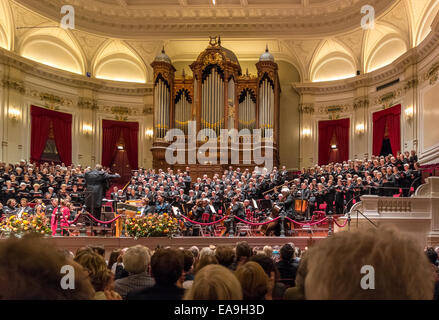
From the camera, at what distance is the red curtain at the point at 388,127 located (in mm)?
16281

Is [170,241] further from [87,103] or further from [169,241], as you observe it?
[87,103]

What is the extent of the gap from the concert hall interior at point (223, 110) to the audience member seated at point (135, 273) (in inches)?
261

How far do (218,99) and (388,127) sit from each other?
6.86 metres

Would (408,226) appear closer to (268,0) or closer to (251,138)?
(251,138)

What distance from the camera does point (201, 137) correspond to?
17.7m

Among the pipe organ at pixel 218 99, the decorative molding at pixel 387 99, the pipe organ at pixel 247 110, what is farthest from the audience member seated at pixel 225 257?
the decorative molding at pixel 387 99

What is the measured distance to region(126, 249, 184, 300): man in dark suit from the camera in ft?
6.90

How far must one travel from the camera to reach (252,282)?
6.42 ft

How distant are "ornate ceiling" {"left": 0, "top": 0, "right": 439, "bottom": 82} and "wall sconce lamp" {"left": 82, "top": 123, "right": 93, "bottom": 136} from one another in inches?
95.6

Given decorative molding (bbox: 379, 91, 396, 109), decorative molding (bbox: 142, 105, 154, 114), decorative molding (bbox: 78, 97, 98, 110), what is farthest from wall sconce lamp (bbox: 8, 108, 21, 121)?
decorative molding (bbox: 379, 91, 396, 109)

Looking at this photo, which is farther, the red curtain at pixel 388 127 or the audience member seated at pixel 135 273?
the red curtain at pixel 388 127

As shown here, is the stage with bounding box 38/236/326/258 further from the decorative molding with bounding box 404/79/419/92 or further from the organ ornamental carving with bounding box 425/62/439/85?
the decorative molding with bounding box 404/79/419/92

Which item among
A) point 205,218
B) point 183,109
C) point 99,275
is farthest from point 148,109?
point 99,275

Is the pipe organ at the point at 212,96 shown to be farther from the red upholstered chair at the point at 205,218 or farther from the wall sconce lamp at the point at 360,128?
the red upholstered chair at the point at 205,218
